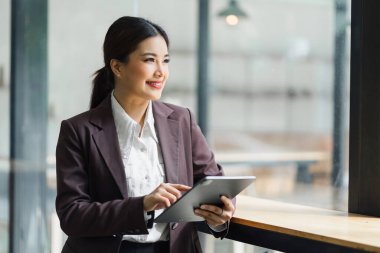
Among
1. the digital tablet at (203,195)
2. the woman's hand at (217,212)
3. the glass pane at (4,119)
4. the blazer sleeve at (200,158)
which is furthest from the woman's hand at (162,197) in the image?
the glass pane at (4,119)

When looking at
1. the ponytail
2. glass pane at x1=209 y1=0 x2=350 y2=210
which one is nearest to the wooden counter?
the ponytail

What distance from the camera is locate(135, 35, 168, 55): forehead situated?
197cm

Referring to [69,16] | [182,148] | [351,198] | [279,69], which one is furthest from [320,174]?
[182,148]

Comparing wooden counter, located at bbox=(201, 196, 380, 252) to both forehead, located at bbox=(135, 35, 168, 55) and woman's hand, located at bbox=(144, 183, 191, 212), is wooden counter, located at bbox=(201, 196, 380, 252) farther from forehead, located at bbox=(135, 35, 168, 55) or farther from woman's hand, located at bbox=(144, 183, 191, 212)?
forehead, located at bbox=(135, 35, 168, 55)

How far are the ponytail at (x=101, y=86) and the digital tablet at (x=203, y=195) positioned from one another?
0.48m

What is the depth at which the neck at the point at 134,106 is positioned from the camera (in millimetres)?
2031

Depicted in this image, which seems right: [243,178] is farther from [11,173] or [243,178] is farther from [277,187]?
[277,187]

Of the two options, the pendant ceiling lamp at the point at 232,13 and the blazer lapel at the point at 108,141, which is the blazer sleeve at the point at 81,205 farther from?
the pendant ceiling lamp at the point at 232,13

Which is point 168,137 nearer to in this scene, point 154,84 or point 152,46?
point 154,84

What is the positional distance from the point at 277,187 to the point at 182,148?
4.33m

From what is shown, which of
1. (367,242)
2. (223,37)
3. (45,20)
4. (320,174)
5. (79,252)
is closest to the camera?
Result: (367,242)

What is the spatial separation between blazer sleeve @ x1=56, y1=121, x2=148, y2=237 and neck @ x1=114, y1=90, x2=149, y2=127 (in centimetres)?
18

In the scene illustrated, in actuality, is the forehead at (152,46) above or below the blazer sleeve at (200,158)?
above

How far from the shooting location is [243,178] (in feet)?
5.97
